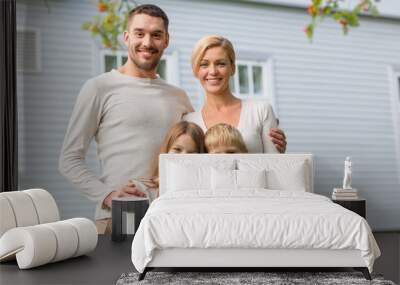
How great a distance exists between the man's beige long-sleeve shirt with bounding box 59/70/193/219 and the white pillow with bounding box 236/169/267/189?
3.34 feet

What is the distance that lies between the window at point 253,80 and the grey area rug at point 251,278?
120 inches

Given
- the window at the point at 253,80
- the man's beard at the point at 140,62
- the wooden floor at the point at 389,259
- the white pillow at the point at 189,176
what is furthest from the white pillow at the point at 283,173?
the window at the point at 253,80

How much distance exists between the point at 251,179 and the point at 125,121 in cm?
140

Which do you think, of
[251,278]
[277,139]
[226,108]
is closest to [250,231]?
[251,278]

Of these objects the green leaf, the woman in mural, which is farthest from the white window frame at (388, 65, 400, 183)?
the woman in mural

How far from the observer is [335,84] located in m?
6.98

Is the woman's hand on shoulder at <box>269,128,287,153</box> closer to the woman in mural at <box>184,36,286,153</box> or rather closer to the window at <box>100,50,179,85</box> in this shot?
the woman in mural at <box>184,36,286,153</box>

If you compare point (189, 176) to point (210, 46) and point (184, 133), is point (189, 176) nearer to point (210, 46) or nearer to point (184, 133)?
point (184, 133)

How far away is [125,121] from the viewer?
550cm

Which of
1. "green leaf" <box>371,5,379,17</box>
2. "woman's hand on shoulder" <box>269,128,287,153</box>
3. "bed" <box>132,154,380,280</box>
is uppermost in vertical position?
"green leaf" <box>371,5,379,17</box>

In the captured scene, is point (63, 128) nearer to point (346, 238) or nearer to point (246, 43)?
point (246, 43)

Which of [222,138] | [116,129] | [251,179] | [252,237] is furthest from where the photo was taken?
[116,129]

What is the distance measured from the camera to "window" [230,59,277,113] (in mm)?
6543

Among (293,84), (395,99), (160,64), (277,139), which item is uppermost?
(160,64)
